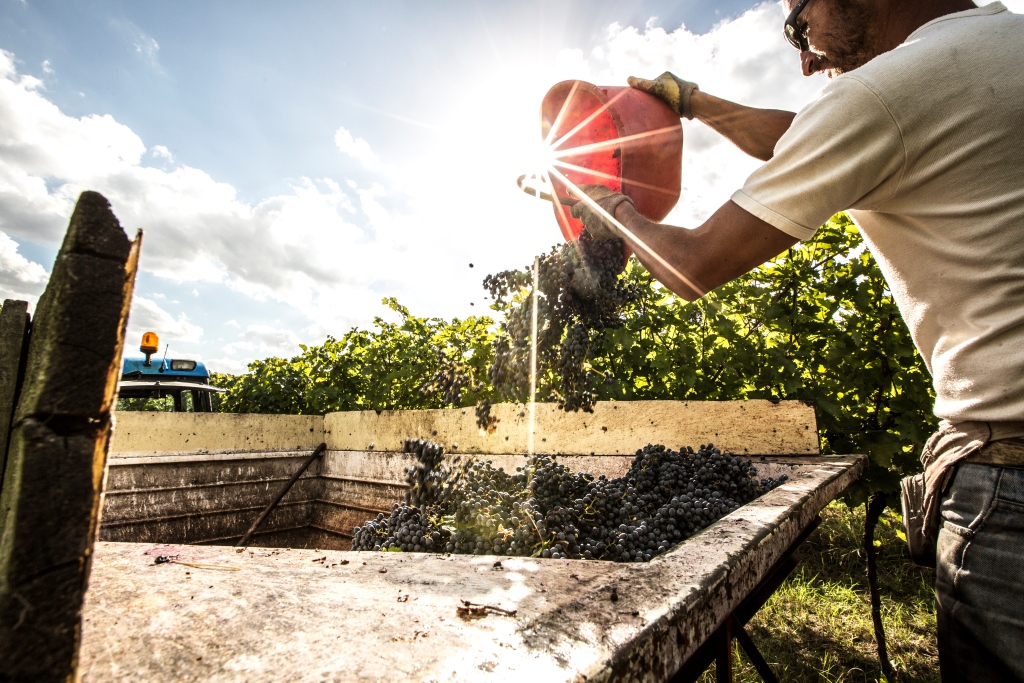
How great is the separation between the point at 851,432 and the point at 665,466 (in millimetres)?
1629

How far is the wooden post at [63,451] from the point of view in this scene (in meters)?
0.40

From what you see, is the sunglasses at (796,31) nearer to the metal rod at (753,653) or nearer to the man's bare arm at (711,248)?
the man's bare arm at (711,248)

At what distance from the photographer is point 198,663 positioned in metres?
0.58

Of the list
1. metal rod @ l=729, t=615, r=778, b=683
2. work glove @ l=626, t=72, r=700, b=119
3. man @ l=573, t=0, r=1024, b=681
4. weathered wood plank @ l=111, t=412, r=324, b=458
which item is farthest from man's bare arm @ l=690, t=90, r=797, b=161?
weathered wood plank @ l=111, t=412, r=324, b=458

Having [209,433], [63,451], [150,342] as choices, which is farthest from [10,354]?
[150,342]

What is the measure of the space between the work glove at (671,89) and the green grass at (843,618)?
232 centimetres

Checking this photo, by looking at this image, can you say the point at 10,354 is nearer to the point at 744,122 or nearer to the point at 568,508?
the point at 568,508

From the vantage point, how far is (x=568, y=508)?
5.40ft

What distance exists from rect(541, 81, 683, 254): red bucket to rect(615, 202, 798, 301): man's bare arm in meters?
0.63

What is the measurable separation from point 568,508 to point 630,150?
4.22 ft

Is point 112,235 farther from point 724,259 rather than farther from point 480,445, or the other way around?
point 480,445

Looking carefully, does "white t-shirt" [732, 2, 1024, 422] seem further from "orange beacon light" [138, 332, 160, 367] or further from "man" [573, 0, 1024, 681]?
"orange beacon light" [138, 332, 160, 367]

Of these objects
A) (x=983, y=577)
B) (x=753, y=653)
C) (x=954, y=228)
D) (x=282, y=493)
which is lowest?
(x=753, y=653)

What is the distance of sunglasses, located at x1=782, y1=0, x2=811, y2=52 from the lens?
136 cm
